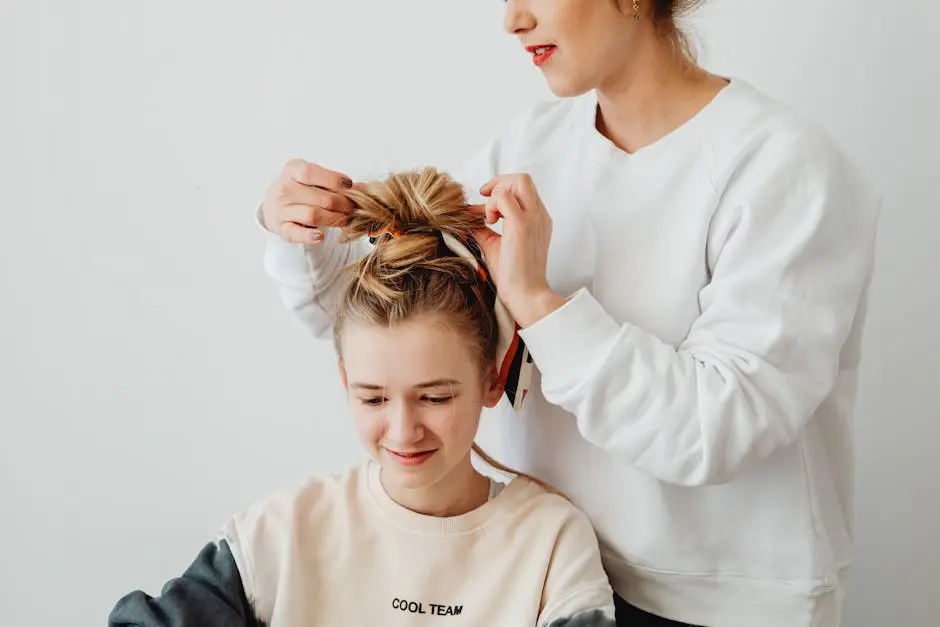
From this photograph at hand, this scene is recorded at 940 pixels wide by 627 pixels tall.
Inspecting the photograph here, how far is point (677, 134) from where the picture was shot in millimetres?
1322

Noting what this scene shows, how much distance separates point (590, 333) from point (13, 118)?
1213 millimetres

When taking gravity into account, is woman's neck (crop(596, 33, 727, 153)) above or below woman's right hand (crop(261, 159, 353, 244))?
above

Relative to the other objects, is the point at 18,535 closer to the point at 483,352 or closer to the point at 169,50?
the point at 169,50

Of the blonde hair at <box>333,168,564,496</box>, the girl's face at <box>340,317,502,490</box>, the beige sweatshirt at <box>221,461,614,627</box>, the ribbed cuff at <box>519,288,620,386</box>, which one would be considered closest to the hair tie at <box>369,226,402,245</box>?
the blonde hair at <box>333,168,564,496</box>

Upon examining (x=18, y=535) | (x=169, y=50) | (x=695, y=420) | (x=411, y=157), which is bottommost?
(x=18, y=535)

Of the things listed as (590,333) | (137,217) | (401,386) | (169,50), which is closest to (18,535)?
(137,217)

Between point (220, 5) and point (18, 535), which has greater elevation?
point (220, 5)

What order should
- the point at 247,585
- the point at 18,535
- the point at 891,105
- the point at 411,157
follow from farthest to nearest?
the point at 18,535 < the point at 411,157 < the point at 891,105 < the point at 247,585

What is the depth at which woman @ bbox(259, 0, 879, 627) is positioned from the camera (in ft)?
3.96

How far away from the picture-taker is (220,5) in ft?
6.28

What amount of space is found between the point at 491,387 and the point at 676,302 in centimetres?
24

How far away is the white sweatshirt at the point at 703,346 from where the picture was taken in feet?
3.95

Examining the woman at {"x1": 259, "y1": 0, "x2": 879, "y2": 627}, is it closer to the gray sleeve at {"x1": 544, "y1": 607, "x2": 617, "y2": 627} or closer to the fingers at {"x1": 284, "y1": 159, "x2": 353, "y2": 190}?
the fingers at {"x1": 284, "y1": 159, "x2": 353, "y2": 190}

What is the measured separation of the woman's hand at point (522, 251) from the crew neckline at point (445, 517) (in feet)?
0.79
